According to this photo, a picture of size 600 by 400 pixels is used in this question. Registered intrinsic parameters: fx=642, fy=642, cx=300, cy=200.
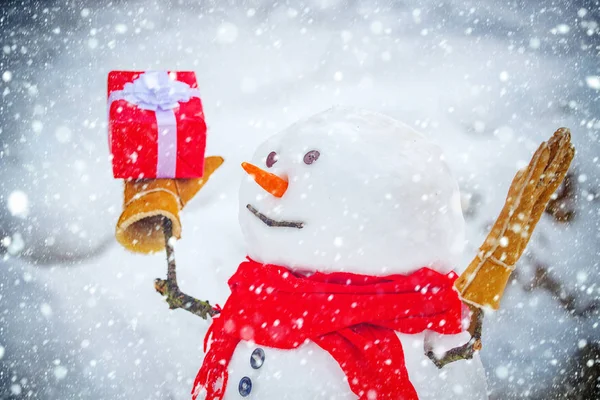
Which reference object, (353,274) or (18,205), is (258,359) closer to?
(353,274)

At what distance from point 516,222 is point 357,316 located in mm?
326

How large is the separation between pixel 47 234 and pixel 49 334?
0.90ft

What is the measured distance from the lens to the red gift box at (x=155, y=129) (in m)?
1.20

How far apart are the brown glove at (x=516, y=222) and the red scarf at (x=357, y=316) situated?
0.05 meters

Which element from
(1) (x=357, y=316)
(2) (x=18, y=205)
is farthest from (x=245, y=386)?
(2) (x=18, y=205)

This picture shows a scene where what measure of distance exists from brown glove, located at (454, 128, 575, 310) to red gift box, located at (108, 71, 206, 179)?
0.57m

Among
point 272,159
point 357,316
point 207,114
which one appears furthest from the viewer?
point 207,114

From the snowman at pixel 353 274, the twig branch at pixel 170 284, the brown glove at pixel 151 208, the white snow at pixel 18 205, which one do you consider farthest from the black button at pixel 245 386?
the white snow at pixel 18 205

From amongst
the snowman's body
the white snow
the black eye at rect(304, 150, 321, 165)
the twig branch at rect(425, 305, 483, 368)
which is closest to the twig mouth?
the black eye at rect(304, 150, 321, 165)

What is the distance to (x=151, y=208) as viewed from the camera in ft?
4.07

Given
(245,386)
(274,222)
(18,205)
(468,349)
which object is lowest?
(18,205)

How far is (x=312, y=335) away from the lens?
113cm

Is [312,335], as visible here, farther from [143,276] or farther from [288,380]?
[143,276]

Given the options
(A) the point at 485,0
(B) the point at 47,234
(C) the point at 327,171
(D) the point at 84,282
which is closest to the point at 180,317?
(D) the point at 84,282
